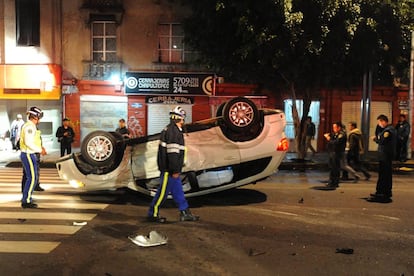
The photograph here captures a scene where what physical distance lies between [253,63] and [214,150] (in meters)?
8.02

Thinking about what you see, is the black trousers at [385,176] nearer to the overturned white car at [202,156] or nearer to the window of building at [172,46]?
the overturned white car at [202,156]

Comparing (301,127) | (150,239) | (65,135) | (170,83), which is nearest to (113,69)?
(170,83)

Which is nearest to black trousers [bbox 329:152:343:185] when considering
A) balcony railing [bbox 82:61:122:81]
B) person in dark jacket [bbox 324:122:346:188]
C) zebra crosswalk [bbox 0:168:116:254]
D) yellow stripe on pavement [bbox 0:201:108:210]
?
person in dark jacket [bbox 324:122:346:188]

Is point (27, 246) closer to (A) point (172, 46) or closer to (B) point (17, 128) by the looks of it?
(B) point (17, 128)

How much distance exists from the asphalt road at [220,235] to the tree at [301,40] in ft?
19.5

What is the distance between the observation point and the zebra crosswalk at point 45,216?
625 centimetres

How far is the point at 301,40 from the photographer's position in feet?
47.9

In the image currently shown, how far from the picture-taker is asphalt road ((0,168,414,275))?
17.5 ft

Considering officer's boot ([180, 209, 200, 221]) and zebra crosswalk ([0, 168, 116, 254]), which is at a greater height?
officer's boot ([180, 209, 200, 221])

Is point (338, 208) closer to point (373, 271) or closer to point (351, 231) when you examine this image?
point (351, 231)

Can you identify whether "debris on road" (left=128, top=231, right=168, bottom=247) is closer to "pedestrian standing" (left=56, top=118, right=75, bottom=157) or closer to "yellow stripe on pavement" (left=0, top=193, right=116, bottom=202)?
"yellow stripe on pavement" (left=0, top=193, right=116, bottom=202)

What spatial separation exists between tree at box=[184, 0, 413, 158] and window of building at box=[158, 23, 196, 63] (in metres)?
3.44

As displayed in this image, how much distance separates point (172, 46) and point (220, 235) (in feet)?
51.2

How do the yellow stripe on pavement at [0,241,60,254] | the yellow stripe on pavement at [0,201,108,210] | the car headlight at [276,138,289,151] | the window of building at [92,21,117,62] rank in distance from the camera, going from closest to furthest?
the yellow stripe on pavement at [0,241,60,254], the yellow stripe on pavement at [0,201,108,210], the car headlight at [276,138,289,151], the window of building at [92,21,117,62]
